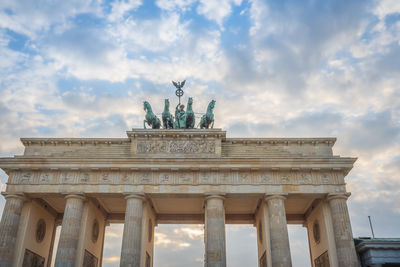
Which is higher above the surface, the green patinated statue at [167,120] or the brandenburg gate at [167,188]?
the green patinated statue at [167,120]

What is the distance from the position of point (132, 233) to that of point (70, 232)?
4001 mm

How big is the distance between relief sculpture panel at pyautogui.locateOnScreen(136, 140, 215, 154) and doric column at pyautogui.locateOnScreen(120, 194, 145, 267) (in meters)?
3.54

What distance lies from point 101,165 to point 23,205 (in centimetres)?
613

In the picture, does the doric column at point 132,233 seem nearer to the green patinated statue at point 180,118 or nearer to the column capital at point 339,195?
the green patinated statue at point 180,118

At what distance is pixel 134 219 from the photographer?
23.2m

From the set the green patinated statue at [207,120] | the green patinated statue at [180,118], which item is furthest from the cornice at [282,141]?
the green patinated statue at [180,118]

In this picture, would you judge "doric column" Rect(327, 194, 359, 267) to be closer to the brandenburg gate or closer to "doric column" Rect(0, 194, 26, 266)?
the brandenburg gate

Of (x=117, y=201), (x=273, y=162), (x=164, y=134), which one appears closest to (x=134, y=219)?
(x=117, y=201)

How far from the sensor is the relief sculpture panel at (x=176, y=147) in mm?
25625

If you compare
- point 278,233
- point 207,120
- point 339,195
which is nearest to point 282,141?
point 339,195

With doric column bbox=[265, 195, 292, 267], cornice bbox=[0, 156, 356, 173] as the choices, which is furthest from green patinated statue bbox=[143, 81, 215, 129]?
doric column bbox=[265, 195, 292, 267]

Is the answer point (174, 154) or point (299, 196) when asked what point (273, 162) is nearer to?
point (299, 196)

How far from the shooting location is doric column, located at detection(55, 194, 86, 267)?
72.5ft

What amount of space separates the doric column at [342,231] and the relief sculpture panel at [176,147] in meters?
8.96
